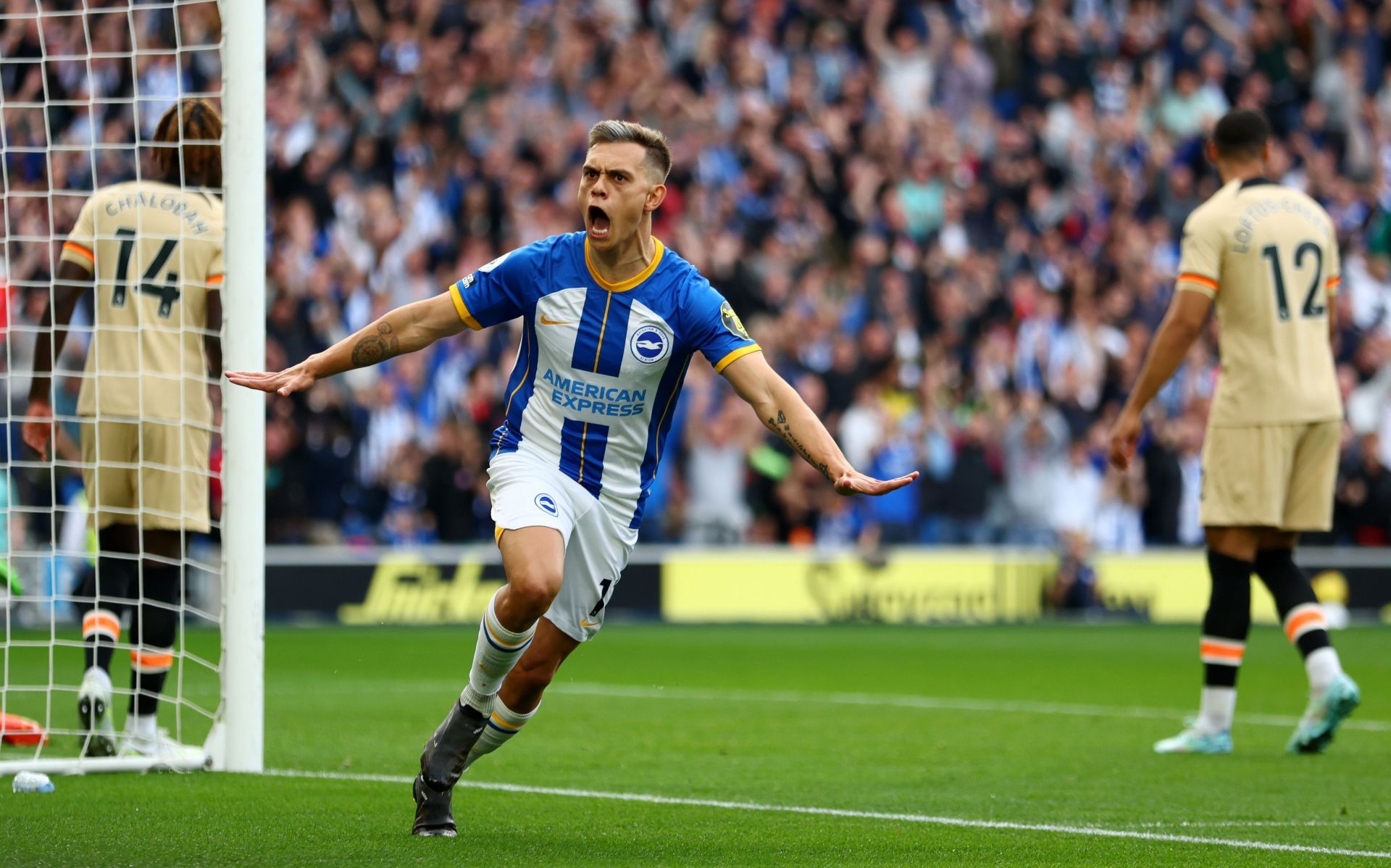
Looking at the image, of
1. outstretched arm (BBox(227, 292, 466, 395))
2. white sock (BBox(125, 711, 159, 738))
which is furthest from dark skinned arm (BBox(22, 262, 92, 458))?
outstretched arm (BBox(227, 292, 466, 395))

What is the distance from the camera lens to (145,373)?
7719 millimetres

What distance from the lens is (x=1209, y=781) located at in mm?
7238

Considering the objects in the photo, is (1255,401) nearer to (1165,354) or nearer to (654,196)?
(1165,354)

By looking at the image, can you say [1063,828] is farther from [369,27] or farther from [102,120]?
[369,27]

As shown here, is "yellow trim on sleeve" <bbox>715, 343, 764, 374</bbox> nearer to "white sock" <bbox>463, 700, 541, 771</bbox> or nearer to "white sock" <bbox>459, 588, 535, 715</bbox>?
"white sock" <bbox>459, 588, 535, 715</bbox>

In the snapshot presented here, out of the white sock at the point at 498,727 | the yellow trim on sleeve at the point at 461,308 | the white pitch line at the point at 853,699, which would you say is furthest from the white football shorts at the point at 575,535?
the white pitch line at the point at 853,699

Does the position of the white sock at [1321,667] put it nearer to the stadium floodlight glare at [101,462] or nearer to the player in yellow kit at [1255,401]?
the player in yellow kit at [1255,401]

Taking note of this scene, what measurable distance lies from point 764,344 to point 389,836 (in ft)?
43.5

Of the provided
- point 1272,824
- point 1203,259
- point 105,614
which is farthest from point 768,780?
point 1203,259

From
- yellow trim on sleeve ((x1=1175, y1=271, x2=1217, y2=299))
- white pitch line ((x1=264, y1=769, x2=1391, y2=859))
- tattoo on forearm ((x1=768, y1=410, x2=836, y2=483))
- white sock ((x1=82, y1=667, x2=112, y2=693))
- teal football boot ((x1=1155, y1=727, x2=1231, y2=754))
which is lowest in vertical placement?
teal football boot ((x1=1155, y1=727, x2=1231, y2=754))

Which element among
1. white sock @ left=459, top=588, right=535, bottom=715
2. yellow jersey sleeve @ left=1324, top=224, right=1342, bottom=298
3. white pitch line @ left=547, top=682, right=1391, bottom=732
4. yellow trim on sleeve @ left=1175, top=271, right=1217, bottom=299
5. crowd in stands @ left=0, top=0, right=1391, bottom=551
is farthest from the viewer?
crowd in stands @ left=0, top=0, right=1391, bottom=551

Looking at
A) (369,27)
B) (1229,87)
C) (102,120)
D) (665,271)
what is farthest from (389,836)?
(1229,87)

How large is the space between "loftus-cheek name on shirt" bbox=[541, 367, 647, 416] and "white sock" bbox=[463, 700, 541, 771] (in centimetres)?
98

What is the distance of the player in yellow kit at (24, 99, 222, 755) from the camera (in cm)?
770
